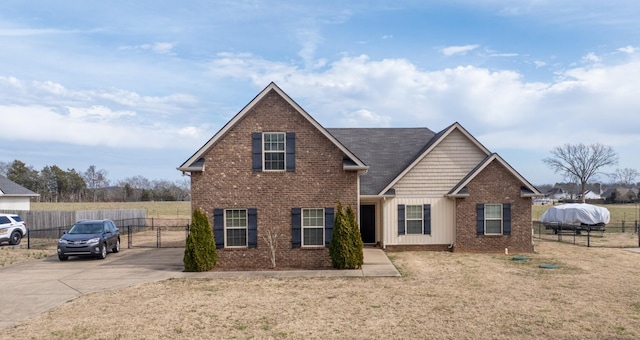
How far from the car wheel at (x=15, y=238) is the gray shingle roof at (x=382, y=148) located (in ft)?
60.6

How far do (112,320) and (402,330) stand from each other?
6.00m

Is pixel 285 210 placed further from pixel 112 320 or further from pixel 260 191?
pixel 112 320

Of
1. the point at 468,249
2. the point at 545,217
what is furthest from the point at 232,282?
the point at 545,217

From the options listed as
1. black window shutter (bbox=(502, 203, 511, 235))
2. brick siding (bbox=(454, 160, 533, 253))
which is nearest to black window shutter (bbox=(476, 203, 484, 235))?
brick siding (bbox=(454, 160, 533, 253))

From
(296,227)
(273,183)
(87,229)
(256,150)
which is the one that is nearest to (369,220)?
(296,227)

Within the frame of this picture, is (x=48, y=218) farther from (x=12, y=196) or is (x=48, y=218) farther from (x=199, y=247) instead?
(x=199, y=247)

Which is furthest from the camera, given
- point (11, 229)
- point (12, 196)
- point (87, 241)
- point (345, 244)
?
point (12, 196)

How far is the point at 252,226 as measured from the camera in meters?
17.2

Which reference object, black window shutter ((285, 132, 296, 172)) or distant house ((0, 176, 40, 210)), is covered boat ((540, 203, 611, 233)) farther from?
distant house ((0, 176, 40, 210))

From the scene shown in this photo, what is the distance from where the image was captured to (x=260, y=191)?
1725cm

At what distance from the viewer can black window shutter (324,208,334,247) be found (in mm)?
17219

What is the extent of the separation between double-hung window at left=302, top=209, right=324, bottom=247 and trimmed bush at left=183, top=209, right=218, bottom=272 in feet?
10.7

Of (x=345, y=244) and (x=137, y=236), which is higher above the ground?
(x=345, y=244)

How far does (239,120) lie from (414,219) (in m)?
9.46
